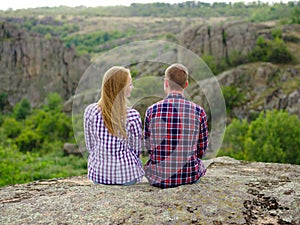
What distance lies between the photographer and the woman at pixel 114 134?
15.5 ft

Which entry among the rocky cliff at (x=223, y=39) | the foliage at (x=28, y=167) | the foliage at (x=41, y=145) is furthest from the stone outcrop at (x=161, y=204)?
the rocky cliff at (x=223, y=39)

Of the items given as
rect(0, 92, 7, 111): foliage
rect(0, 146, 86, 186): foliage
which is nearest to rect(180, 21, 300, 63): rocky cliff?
rect(0, 146, 86, 186): foliage

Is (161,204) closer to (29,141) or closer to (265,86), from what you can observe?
(29,141)

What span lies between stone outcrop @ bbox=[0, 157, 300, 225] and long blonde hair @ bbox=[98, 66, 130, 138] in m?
0.97

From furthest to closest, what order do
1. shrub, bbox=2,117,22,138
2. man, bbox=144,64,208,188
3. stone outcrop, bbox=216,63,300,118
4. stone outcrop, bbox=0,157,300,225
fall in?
shrub, bbox=2,117,22,138
stone outcrop, bbox=216,63,300,118
man, bbox=144,64,208,188
stone outcrop, bbox=0,157,300,225

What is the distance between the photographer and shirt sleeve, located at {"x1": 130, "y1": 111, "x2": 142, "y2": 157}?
4863 millimetres

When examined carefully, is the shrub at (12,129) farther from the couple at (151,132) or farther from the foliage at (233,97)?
the couple at (151,132)

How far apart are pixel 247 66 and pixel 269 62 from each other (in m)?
5.06

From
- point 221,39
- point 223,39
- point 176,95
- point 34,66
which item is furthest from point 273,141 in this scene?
point 34,66

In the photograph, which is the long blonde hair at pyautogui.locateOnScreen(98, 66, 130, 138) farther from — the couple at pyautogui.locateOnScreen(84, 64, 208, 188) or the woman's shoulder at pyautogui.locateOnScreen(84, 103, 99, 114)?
the woman's shoulder at pyautogui.locateOnScreen(84, 103, 99, 114)

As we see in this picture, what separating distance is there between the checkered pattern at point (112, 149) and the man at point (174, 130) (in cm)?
21

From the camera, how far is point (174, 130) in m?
4.81

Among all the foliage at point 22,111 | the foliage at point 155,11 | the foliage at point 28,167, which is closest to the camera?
the foliage at point 28,167

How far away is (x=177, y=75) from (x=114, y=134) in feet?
3.80
